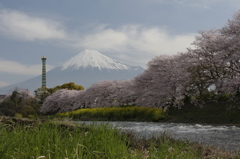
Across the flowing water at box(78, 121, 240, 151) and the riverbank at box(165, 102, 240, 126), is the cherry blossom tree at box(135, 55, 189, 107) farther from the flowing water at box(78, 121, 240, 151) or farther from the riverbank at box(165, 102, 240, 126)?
the flowing water at box(78, 121, 240, 151)

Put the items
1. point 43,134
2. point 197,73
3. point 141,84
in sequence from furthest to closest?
point 141,84, point 197,73, point 43,134

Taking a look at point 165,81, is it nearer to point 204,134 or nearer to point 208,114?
point 208,114

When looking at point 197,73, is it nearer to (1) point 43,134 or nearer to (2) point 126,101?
(2) point 126,101

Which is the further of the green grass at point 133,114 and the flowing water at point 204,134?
the green grass at point 133,114

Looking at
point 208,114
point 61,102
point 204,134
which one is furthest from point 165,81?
point 61,102

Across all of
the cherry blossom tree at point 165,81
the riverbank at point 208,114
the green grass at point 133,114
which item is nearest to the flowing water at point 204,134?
the riverbank at point 208,114

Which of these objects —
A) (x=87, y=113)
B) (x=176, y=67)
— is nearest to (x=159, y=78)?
(x=176, y=67)

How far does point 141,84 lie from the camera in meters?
32.1

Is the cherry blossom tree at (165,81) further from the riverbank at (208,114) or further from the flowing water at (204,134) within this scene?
the flowing water at (204,134)

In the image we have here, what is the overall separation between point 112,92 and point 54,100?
459 inches

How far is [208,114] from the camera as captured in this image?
71.7 feet

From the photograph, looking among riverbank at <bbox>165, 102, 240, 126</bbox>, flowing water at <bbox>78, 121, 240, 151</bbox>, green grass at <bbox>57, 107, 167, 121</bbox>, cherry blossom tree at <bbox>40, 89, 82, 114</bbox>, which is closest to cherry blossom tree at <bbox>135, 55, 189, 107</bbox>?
riverbank at <bbox>165, 102, 240, 126</bbox>

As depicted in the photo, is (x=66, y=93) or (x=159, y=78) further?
(x=66, y=93)

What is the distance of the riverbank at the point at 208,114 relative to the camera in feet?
66.7
